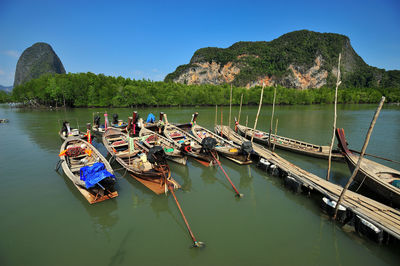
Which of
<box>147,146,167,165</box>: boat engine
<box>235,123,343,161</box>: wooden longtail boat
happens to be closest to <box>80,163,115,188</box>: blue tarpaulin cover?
<box>147,146,167,165</box>: boat engine

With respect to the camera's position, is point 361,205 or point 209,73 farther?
point 209,73

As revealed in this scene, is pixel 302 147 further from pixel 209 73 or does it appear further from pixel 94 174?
pixel 209 73

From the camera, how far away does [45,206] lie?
7.62 metres

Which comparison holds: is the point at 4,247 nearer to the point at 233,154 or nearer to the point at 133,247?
the point at 133,247

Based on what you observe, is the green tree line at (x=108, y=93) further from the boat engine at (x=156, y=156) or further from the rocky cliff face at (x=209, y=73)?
the rocky cliff face at (x=209, y=73)

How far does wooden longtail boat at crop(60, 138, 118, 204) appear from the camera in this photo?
7.39 metres

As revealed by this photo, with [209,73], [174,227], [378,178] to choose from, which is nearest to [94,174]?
[174,227]

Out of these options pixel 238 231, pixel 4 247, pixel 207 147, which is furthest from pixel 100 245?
pixel 207 147

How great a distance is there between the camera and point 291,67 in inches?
5738

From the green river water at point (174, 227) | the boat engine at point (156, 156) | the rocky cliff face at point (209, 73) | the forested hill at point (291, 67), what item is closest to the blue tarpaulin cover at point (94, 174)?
the green river water at point (174, 227)

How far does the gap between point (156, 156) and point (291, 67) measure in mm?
165928

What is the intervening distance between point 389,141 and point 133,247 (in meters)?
24.8

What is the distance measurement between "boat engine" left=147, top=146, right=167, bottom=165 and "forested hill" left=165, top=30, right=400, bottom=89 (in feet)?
479

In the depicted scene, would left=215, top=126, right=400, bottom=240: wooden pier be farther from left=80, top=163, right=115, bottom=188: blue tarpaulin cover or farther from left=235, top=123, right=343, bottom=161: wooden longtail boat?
left=80, top=163, right=115, bottom=188: blue tarpaulin cover
